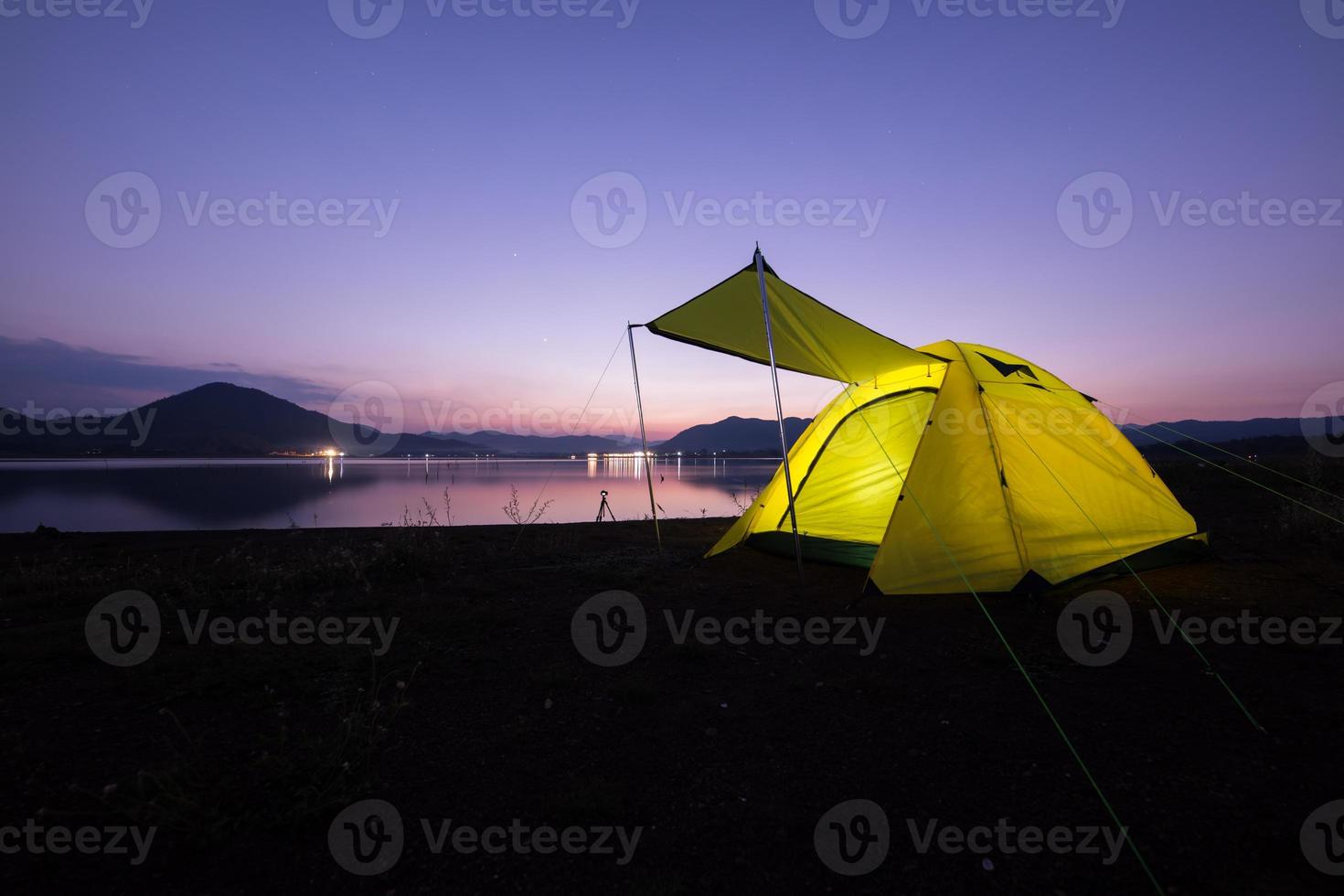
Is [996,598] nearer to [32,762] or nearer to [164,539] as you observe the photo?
[32,762]

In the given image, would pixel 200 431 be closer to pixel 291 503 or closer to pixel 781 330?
pixel 291 503

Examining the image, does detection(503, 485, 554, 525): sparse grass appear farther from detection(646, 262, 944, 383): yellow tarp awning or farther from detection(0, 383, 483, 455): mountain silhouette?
detection(0, 383, 483, 455): mountain silhouette

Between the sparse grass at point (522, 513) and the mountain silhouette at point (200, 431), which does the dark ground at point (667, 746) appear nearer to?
the sparse grass at point (522, 513)

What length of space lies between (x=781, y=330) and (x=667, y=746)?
444 centimetres

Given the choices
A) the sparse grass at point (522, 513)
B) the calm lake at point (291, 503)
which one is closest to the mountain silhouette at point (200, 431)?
the calm lake at point (291, 503)

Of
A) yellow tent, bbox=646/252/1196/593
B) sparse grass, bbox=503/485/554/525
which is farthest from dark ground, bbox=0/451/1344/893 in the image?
sparse grass, bbox=503/485/554/525

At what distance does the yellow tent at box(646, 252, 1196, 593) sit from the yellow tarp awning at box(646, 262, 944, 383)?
1cm

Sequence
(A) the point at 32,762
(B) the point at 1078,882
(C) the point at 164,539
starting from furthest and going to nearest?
(C) the point at 164,539
(A) the point at 32,762
(B) the point at 1078,882

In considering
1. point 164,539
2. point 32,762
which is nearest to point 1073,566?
point 32,762

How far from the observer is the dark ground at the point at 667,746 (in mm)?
2252

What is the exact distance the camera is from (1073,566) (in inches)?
225

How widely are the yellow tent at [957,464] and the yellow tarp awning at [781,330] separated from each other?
0.05 ft

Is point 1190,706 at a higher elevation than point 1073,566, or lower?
lower

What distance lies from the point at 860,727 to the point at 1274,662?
3405mm
